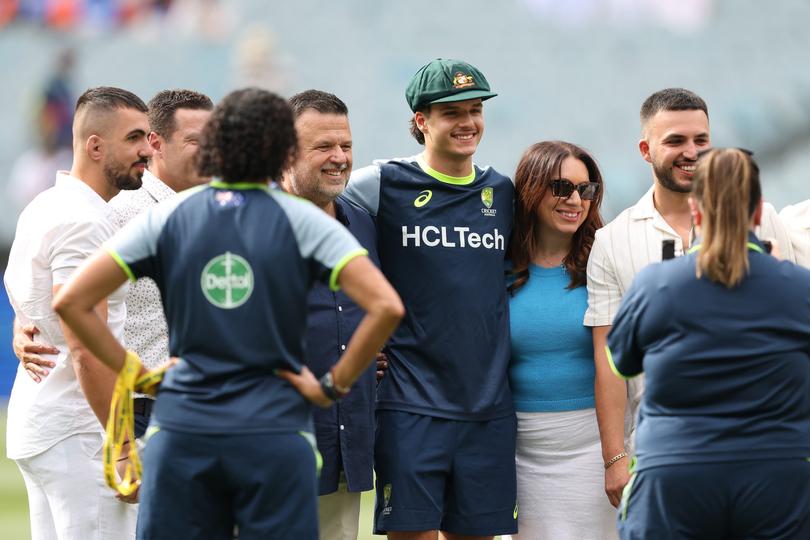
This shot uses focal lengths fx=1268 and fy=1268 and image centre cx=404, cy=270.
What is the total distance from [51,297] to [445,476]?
1.76m

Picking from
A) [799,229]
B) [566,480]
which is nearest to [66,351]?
[566,480]

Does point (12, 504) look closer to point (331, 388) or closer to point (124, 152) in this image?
point (124, 152)

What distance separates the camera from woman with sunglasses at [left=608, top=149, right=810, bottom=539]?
393 cm

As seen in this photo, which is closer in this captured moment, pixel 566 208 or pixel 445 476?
pixel 445 476

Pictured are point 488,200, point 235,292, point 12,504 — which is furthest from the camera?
point 12,504

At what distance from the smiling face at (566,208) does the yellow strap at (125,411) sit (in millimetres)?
2042

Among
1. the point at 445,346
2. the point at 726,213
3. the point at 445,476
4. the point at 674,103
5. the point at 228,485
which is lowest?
the point at 445,476

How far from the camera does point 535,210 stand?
18.0 feet

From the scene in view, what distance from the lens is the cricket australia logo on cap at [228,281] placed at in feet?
12.3

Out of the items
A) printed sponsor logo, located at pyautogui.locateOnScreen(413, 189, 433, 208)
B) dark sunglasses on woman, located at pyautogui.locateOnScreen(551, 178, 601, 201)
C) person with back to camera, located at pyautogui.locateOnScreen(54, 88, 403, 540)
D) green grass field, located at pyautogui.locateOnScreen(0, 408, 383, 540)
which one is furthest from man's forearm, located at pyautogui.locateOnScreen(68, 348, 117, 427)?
green grass field, located at pyautogui.locateOnScreen(0, 408, 383, 540)

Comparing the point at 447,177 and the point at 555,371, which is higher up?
the point at 447,177

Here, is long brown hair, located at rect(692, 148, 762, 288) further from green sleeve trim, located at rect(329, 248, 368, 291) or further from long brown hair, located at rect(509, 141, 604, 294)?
long brown hair, located at rect(509, 141, 604, 294)

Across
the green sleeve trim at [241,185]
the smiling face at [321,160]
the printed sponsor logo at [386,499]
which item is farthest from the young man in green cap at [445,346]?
the green sleeve trim at [241,185]

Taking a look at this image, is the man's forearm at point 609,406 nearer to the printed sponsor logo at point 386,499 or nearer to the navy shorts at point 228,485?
the printed sponsor logo at point 386,499
